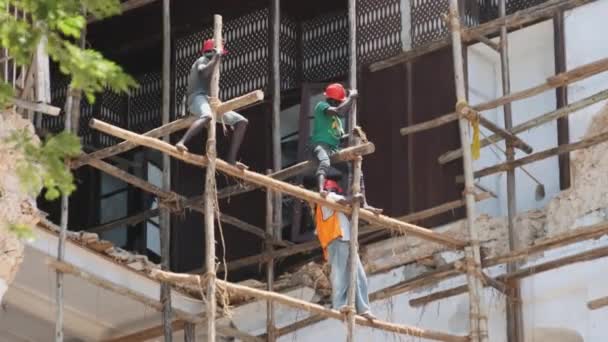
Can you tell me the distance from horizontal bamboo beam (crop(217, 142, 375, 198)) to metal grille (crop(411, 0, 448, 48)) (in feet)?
6.93

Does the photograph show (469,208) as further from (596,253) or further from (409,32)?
(409,32)

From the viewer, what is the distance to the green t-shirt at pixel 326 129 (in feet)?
51.0

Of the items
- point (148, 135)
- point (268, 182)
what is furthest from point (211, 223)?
point (148, 135)

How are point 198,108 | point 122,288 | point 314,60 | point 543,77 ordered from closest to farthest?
1. point 198,108
2. point 122,288
3. point 543,77
4. point 314,60

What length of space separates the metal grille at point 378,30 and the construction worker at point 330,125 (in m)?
2.14

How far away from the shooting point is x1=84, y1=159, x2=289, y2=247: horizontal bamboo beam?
15.9 metres

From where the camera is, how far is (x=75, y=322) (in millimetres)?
17984

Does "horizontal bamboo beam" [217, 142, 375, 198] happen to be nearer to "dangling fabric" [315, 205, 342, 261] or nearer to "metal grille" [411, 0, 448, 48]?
"dangling fabric" [315, 205, 342, 261]

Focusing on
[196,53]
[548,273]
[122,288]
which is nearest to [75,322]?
[122,288]

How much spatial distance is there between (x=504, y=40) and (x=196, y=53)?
382cm

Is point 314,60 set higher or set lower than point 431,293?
higher

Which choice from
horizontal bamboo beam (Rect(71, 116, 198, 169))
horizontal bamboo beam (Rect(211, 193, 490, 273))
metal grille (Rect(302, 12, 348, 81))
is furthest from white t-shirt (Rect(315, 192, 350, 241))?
metal grille (Rect(302, 12, 348, 81))

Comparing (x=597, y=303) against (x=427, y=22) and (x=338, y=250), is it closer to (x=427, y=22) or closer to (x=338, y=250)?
(x=338, y=250)

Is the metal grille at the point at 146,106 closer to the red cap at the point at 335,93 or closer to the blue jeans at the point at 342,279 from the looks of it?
the red cap at the point at 335,93
